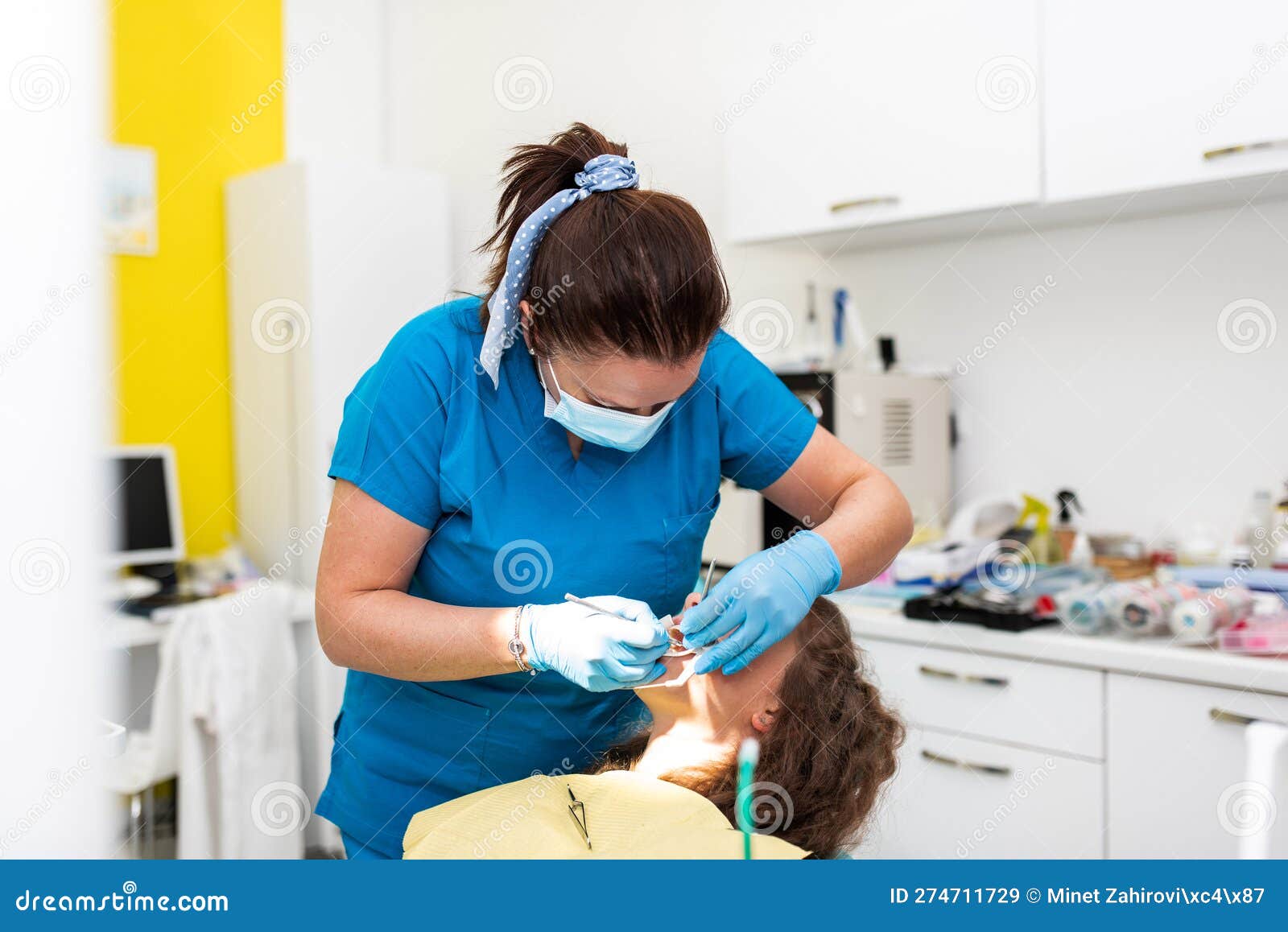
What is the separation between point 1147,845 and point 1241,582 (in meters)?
0.53

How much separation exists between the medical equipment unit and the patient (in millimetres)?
1031

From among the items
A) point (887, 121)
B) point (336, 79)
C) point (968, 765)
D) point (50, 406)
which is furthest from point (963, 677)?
point (336, 79)

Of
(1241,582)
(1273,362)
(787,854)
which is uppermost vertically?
(1273,362)

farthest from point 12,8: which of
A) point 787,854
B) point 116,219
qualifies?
point 116,219

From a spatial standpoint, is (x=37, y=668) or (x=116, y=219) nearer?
(x=37, y=668)

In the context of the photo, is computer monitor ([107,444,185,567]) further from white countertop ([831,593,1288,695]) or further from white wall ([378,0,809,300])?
white countertop ([831,593,1288,695])

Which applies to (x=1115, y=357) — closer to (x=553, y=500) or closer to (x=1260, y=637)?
(x=1260, y=637)

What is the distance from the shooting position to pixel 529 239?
1.05m

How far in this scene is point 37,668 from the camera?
1.41ft

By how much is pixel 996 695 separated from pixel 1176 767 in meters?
0.33

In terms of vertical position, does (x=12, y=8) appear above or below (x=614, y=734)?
above

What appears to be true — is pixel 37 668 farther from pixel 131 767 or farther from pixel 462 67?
pixel 462 67
